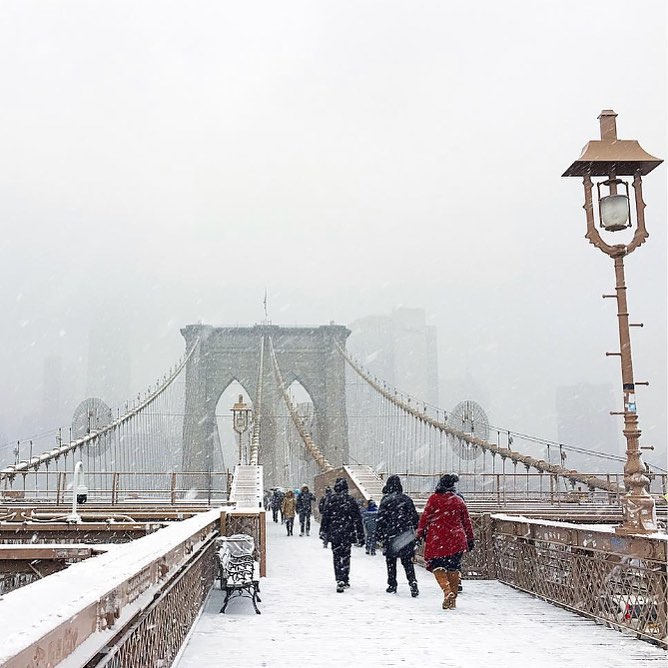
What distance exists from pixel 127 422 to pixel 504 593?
123ft

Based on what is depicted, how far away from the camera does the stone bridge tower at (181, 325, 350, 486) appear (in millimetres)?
62594

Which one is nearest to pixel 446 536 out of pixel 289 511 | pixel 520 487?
pixel 289 511

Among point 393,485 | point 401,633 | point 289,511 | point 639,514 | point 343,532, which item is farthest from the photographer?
point 289,511

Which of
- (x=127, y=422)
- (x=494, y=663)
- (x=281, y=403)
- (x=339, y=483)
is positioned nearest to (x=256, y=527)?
(x=339, y=483)

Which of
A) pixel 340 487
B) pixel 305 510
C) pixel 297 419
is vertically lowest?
pixel 305 510

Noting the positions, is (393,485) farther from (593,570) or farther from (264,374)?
(264,374)

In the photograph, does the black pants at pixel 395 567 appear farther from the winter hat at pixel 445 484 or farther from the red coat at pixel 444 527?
the winter hat at pixel 445 484

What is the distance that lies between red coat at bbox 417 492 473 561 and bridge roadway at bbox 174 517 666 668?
56cm

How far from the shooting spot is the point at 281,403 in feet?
211

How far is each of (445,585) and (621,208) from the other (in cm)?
396

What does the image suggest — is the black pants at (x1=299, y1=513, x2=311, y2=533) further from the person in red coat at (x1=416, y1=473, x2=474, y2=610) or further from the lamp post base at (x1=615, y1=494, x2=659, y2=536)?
the lamp post base at (x1=615, y1=494, x2=659, y2=536)

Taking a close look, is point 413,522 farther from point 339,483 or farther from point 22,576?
point 22,576

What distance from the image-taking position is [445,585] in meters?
7.94

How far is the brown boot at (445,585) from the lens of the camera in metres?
7.82
